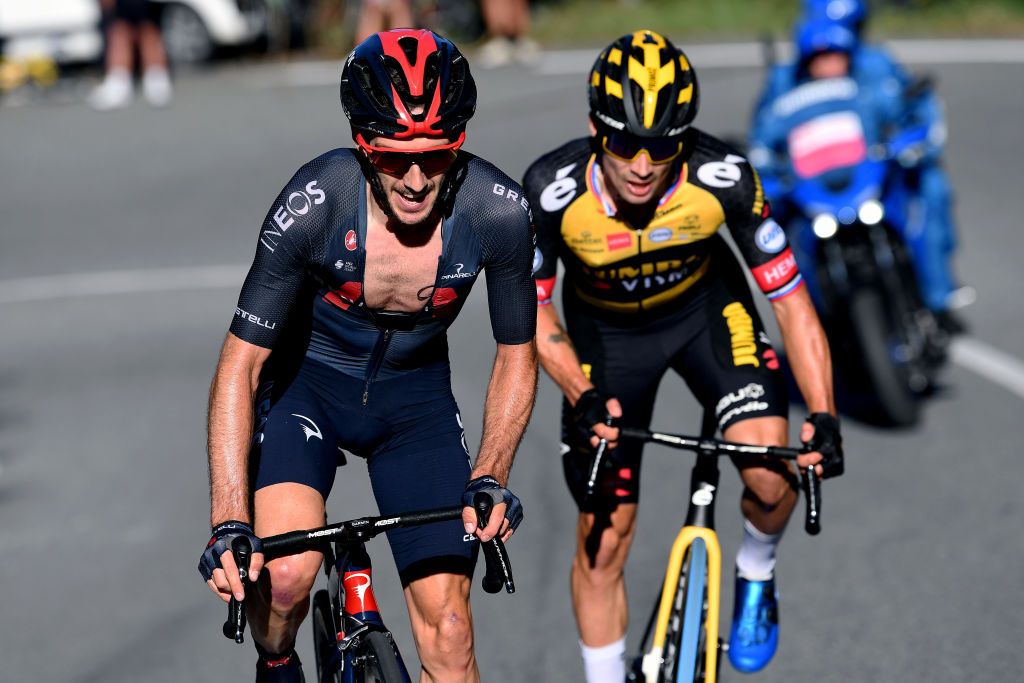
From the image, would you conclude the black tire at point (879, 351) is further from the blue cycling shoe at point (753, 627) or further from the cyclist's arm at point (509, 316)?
the cyclist's arm at point (509, 316)

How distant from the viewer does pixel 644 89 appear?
529cm

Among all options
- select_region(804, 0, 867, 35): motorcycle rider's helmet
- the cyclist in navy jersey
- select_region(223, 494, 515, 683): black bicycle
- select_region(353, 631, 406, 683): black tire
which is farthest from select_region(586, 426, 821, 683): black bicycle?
select_region(804, 0, 867, 35): motorcycle rider's helmet

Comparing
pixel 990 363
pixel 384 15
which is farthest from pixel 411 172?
pixel 384 15

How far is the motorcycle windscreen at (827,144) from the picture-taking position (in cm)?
886

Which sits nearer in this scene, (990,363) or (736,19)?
(990,363)

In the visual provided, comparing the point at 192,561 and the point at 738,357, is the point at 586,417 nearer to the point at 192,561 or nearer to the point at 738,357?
the point at 738,357

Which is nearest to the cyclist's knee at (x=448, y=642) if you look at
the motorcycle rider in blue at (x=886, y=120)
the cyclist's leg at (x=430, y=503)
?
the cyclist's leg at (x=430, y=503)

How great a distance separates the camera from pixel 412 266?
4.74 m

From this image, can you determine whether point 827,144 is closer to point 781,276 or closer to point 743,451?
point 781,276

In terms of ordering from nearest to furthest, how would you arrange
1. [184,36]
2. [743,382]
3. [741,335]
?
[743,382] < [741,335] < [184,36]

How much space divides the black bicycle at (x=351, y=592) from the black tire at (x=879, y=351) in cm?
Answer: 433

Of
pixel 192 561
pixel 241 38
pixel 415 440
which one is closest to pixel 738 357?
pixel 415 440

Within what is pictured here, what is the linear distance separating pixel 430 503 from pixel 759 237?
1582 mm

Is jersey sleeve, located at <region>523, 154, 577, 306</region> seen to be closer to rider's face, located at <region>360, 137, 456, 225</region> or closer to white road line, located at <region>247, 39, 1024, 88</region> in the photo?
rider's face, located at <region>360, 137, 456, 225</region>
